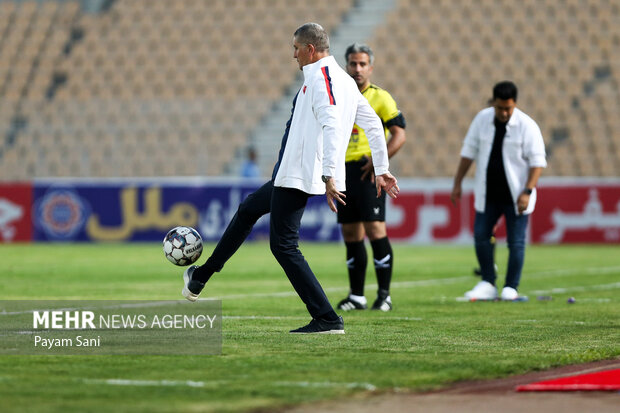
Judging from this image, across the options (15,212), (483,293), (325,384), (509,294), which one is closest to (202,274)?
(325,384)

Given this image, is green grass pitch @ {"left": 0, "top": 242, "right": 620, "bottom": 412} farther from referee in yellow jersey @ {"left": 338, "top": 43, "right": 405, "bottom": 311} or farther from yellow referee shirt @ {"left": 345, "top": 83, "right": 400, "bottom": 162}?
yellow referee shirt @ {"left": 345, "top": 83, "right": 400, "bottom": 162}

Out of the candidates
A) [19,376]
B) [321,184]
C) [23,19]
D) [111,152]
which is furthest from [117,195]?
[19,376]

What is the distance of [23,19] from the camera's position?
29.6 m

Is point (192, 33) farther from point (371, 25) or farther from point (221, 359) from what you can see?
point (221, 359)

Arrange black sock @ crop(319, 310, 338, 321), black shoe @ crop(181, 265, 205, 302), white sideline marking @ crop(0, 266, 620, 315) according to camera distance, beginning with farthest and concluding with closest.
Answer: white sideline marking @ crop(0, 266, 620, 315), black shoe @ crop(181, 265, 205, 302), black sock @ crop(319, 310, 338, 321)

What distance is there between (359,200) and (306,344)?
281cm

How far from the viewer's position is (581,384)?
16.6ft

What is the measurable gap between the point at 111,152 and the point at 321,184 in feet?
59.5

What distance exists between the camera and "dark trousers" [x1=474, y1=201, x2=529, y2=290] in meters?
10.3

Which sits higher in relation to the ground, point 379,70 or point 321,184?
point 379,70

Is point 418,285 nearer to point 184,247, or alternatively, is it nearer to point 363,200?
point 363,200

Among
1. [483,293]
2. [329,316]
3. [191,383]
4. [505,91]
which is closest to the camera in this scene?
[191,383]

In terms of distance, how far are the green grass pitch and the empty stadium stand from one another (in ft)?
33.6

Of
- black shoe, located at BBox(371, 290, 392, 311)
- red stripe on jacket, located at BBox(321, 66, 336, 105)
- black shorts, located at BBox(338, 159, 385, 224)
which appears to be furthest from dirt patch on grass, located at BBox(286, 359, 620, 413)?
black shorts, located at BBox(338, 159, 385, 224)
